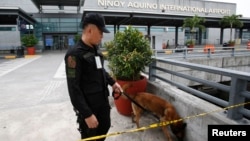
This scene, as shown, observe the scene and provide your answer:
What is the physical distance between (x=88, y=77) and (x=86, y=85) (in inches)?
3.3

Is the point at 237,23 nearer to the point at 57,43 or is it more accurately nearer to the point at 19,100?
the point at 57,43

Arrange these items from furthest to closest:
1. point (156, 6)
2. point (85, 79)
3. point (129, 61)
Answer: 1. point (156, 6)
2. point (129, 61)
3. point (85, 79)

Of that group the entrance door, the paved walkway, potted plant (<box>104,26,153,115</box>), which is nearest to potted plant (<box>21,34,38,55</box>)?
the entrance door

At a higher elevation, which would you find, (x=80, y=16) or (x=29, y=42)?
(x=80, y=16)

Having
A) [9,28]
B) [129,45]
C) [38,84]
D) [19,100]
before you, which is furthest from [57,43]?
[129,45]

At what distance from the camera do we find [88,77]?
1931mm

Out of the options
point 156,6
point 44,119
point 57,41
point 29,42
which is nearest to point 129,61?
point 44,119

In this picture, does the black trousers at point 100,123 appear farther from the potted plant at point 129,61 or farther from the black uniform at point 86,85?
the potted plant at point 129,61

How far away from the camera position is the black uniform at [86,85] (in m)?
1.78

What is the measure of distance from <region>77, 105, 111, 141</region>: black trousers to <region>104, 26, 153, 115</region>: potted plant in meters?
1.48

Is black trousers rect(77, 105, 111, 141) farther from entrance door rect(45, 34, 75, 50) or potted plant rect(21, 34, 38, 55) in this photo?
entrance door rect(45, 34, 75, 50)

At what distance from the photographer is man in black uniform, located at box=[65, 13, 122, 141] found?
178 centimetres

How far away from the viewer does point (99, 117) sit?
83.4 inches

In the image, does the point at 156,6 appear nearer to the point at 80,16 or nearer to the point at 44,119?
the point at 80,16
